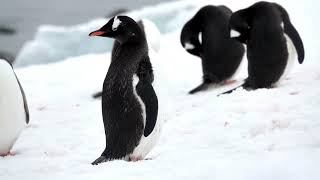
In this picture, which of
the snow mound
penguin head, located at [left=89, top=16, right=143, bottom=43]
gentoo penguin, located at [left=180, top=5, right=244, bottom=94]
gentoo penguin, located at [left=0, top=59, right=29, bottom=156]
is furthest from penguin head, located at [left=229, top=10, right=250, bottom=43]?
the snow mound

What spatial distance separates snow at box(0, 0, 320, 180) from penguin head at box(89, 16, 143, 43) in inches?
8.7

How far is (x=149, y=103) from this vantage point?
360 centimetres

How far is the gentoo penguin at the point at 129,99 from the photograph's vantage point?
369cm

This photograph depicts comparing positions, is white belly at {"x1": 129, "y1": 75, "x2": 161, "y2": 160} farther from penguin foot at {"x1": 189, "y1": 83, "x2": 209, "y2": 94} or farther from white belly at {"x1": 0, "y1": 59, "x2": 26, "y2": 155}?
penguin foot at {"x1": 189, "y1": 83, "x2": 209, "y2": 94}

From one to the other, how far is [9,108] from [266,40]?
2341 mm

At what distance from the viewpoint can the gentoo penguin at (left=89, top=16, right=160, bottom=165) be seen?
12.1ft

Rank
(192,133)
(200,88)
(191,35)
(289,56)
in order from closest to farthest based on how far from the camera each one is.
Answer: (192,133) → (289,56) → (200,88) → (191,35)

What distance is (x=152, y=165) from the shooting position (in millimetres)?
3135

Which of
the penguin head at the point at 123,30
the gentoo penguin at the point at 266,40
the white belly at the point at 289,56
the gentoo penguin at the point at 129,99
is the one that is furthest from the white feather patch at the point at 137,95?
the white belly at the point at 289,56

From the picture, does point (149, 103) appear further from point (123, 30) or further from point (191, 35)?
point (191, 35)

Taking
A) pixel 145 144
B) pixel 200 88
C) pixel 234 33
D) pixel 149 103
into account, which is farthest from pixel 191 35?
pixel 149 103

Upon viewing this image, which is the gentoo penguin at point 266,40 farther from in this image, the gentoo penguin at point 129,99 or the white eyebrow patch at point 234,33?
the gentoo penguin at point 129,99

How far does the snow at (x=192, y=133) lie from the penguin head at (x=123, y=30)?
0.72 ft

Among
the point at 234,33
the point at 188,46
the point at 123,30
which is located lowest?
the point at 188,46
